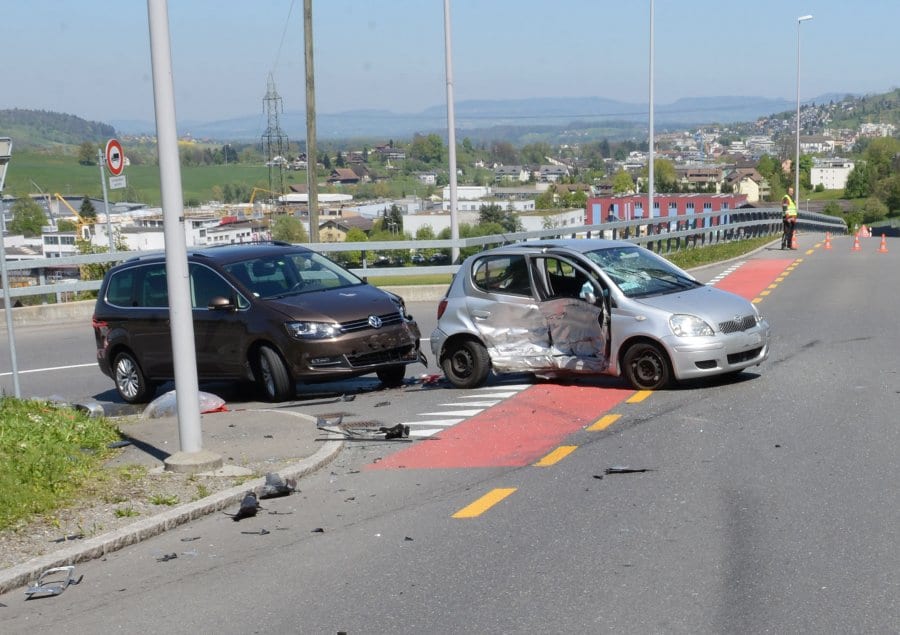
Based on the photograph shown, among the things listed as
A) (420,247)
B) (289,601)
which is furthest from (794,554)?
(420,247)

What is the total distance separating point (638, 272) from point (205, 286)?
498cm

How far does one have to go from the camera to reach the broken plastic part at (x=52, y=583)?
6.49 metres

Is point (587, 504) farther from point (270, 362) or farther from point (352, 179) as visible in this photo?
point (352, 179)

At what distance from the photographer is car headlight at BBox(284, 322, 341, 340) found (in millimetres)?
12984

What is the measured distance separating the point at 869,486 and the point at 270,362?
23.2 feet

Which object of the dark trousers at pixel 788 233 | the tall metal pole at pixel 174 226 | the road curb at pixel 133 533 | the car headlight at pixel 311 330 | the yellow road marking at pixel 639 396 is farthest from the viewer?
the dark trousers at pixel 788 233

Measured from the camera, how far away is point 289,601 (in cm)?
614

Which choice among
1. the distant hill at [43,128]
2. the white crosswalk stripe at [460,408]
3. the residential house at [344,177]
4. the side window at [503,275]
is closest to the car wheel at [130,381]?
the white crosswalk stripe at [460,408]

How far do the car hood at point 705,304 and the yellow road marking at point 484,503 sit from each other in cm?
435

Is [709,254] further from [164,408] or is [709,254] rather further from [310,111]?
[164,408]

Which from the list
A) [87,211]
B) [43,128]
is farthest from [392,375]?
Answer: [43,128]

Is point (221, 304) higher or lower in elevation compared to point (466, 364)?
higher

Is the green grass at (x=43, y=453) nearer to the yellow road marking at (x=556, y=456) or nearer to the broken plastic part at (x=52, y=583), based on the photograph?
the broken plastic part at (x=52, y=583)

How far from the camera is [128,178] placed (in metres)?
72.1
